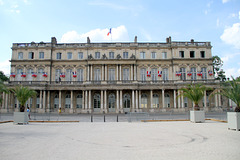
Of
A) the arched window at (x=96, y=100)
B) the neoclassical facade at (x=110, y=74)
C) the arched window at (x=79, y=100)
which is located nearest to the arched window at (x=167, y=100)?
the neoclassical facade at (x=110, y=74)

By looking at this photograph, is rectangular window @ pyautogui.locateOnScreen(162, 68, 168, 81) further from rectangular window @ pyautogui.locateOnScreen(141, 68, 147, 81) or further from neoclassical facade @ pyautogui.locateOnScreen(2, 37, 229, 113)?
rectangular window @ pyautogui.locateOnScreen(141, 68, 147, 81)

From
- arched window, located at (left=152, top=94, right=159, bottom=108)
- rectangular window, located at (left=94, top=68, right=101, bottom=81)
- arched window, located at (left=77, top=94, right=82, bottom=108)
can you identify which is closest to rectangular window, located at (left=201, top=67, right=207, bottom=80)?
arched window, located at (left=152, top=94, right=159, bottom=108)

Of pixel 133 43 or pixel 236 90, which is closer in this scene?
pixel 236 90

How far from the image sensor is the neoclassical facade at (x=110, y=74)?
41.6m

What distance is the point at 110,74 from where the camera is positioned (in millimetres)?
44469

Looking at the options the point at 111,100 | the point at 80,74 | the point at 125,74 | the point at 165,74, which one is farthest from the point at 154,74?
the point at 80,74

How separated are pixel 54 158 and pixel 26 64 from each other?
42.5 meters

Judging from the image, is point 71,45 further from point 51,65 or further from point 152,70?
point 152,70

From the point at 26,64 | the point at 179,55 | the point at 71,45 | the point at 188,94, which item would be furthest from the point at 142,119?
the point at 26,64

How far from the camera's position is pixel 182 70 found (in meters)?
44.1

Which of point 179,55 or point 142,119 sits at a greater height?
point 179,55

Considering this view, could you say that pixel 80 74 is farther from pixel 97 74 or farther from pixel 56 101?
pixel 56 101

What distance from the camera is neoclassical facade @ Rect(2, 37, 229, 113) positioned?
41594 mm

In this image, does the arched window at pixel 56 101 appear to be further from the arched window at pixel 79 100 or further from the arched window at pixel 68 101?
the arched window at pixel 79 100
